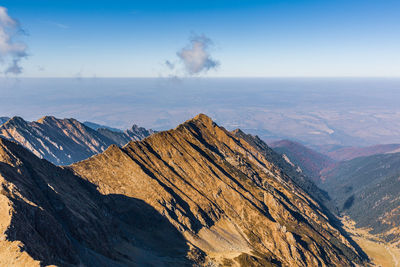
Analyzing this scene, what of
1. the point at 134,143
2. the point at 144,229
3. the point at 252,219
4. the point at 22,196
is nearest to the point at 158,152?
the point at 134,143

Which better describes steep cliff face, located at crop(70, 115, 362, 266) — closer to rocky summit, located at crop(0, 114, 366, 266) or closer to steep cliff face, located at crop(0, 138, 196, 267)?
rocky summit, located at crop(0, 114, 366, 266)

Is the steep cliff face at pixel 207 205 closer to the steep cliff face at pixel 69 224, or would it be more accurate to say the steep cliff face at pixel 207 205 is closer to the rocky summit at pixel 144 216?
the rocky summit at pixel 144 216

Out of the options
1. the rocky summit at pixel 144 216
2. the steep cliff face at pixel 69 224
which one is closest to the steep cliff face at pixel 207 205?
the rocky summit at pixel 144 216

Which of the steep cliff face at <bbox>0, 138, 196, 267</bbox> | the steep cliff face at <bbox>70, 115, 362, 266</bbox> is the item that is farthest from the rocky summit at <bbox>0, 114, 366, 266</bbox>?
the steep cliff face at <bbox>70, 115, 362, 266</bbox>

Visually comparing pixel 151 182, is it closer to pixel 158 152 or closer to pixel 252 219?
pixel 158 152

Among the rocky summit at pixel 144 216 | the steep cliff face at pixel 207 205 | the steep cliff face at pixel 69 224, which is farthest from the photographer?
the steep cliff face at pixel 207 205

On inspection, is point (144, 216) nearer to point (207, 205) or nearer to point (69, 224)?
point (207, 205)
